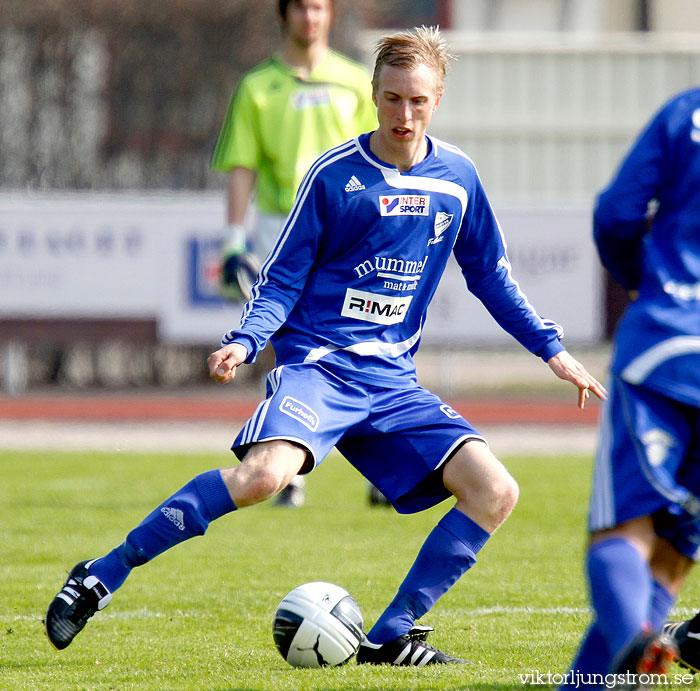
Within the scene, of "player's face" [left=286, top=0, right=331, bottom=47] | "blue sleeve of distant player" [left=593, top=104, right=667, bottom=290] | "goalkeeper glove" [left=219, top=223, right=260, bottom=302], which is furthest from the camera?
"player's face" [left=286, top=0, right=331, bottom=47]

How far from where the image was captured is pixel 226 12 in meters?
17.3

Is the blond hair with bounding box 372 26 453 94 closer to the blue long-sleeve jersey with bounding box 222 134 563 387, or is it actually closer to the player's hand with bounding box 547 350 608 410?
the blue long-sleeve jersey with bounding box 222 134 563 387

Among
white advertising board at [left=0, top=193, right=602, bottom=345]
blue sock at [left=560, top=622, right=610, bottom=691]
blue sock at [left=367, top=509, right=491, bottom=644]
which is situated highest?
blue sock at [left=560, top=622, right=610, bottom=691]

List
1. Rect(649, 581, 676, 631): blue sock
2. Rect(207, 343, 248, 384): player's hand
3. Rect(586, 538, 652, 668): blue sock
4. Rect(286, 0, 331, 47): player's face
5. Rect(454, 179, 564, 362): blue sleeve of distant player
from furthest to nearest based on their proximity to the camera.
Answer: Rect(286, 0, 331, 47): player's face → Rect(454, 179, 564, 362): blue sleeve of distant player → Rect(207, 343, 248, 384): player's hand → Rect(649, 581, 676, 631): blue sock → Rect(586, 538, 652, 668): blue sock

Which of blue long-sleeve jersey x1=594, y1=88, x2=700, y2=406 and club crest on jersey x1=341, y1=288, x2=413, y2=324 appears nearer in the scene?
blue long-sleeve jersey x1=594, y1=88, x2=700, y2=406

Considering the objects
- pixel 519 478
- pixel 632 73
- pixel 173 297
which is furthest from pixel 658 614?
pixel 632 73

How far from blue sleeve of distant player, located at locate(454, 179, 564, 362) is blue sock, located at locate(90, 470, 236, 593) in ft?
3.55

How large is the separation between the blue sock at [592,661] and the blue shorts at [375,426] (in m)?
1.17

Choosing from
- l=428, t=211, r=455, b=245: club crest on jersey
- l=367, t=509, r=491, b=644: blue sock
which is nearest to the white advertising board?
l=428, t=211, r=455, b=245: club crest on jersey

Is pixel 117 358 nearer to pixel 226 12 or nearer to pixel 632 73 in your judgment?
pixel 226 12

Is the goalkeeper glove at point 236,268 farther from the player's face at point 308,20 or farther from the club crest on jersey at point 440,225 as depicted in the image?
the club crest on jersey at point 440,225

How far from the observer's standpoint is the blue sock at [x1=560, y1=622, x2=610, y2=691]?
2820mm

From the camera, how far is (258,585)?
5285mm

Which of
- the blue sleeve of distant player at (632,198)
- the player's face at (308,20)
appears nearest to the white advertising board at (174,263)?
the player's face at (308,20)
